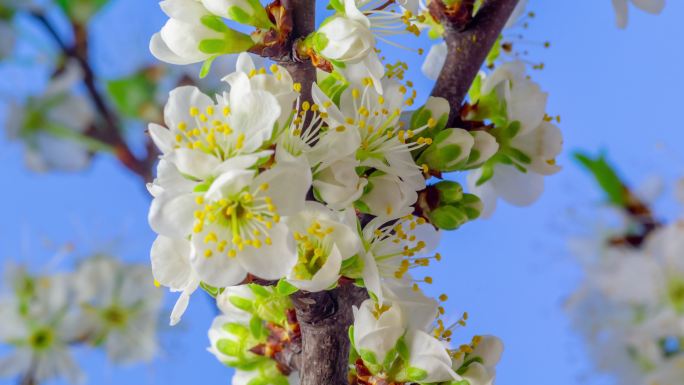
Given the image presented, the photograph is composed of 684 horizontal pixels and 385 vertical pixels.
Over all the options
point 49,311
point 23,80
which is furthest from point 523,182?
point 23,80

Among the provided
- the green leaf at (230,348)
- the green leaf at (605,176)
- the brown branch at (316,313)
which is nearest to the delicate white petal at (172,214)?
the brown branch at (316,313)

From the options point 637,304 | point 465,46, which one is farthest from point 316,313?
point 637,304

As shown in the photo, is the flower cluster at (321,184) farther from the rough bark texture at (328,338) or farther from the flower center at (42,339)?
the flower center at (42,339)

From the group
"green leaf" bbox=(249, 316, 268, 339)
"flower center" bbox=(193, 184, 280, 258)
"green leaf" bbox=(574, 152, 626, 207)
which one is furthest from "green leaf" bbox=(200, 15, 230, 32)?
"green leaf" bbox=(574, 152, 626, 207)

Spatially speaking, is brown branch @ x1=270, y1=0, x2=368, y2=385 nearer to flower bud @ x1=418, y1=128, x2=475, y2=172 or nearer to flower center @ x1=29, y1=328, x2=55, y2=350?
flower bud @ x1=418, y1=128, x2=475, y2=172

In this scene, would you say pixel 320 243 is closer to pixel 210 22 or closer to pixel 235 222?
pixel 235 222

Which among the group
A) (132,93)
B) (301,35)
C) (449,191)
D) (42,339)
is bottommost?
(42,339)
